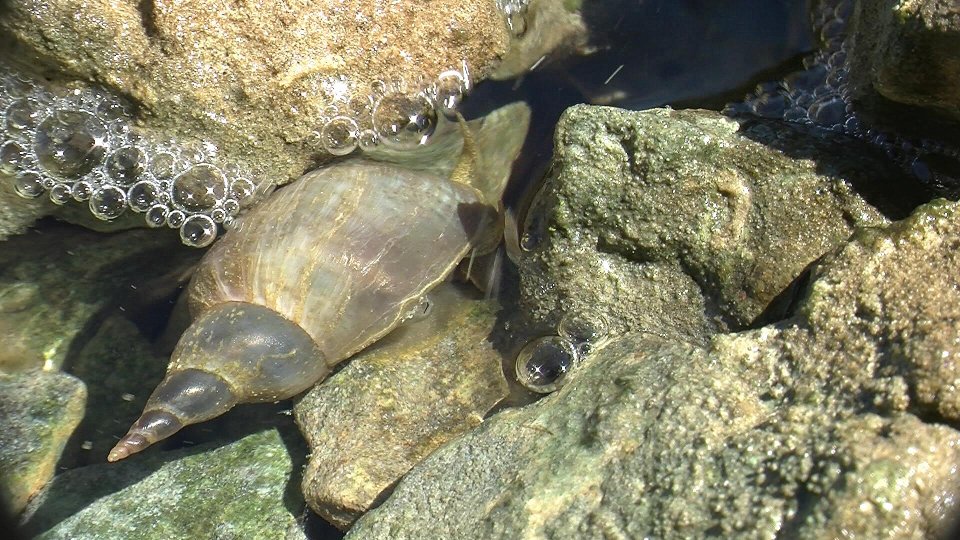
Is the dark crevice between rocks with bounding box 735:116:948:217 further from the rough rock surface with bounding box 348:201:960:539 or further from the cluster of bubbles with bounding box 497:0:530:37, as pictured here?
the cluster of bubbles with bounding box 497:0:530:37

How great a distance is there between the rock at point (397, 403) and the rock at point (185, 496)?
206 millimetres

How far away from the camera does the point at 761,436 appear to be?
1.60m

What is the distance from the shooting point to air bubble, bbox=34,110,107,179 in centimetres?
269

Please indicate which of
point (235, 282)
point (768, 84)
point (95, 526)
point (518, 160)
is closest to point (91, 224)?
point (235, 282)

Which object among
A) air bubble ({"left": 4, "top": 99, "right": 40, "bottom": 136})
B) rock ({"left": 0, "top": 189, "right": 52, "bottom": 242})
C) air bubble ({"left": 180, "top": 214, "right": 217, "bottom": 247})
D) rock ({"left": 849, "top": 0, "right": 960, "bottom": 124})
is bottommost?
rock ({"left": 0, "top": 189, "right": 52, "bottom": 242})

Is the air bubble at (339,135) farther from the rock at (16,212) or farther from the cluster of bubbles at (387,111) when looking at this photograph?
the rock at (16,212)

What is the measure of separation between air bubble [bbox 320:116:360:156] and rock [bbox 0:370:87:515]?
4.46ft

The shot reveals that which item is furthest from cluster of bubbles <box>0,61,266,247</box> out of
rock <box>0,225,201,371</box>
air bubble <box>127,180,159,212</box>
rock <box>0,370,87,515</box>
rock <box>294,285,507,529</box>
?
rock <box>294,285,507,529</box>

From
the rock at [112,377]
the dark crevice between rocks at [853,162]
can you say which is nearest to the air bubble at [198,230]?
the rock at [112,377]

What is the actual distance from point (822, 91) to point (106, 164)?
2.55 m

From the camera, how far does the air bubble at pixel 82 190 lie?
2781 millimetres

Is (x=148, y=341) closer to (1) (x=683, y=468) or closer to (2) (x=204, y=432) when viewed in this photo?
(2) (x=204, y=432)

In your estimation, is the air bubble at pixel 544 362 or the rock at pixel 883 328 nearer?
the rock at pixel 883 328

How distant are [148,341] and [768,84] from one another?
2528 mm
